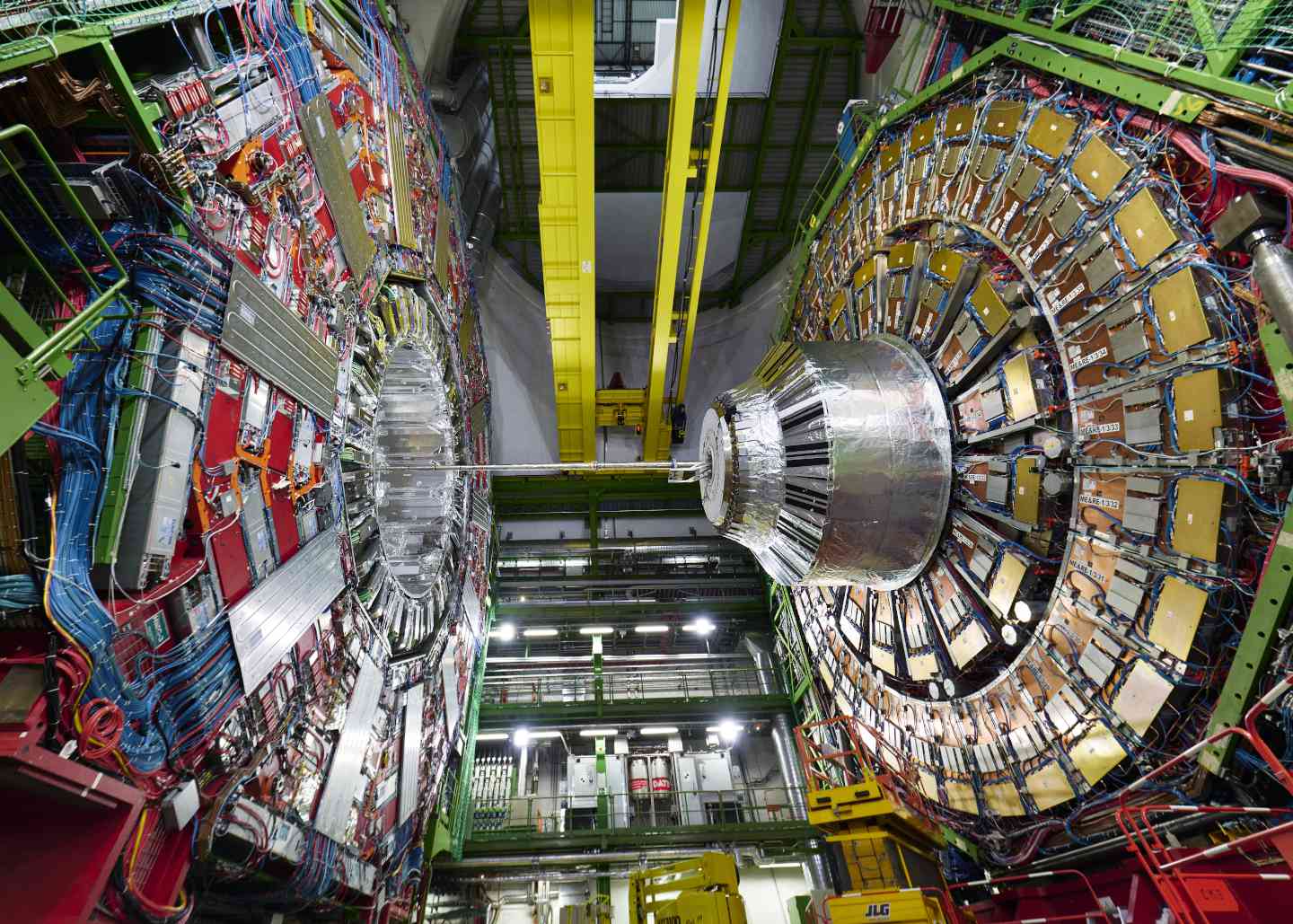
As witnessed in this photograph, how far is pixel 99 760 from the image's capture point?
199 cm

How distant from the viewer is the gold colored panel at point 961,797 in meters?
3.92

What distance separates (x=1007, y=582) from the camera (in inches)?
140

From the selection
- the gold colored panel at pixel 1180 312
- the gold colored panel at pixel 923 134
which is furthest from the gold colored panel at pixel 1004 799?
the gold colored panel at pixel 923 134

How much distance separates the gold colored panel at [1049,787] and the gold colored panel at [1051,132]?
3.27m

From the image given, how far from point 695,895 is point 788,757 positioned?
16.5 ft

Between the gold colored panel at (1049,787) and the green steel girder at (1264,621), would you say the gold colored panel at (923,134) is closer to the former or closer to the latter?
the green steel girder at (1264,621)

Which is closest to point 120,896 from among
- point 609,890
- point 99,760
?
point 99,760

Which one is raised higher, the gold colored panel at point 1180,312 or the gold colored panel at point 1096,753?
the gold colored panel at point 1180,312

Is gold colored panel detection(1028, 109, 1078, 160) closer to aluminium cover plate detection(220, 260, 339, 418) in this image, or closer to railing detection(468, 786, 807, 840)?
aluminium cover plate detection(220, 260, 339, 418)

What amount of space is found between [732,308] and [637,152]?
3.33m

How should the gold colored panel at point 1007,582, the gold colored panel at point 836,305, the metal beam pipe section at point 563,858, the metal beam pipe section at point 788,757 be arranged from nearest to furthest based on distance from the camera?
A: the gold colored panel at point 1007,582
the gold colored panel at point 836,305
the metal beam pipe section at point 563,858
the metal beam pipe section at point 788,757

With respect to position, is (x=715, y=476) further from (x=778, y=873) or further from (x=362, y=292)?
(x=778, y=873)

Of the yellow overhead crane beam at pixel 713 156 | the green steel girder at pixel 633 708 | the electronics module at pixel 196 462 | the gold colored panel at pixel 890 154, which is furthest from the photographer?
the green steel girder at pixel 633 708

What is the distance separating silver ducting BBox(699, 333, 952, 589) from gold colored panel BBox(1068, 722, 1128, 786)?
1353mm
